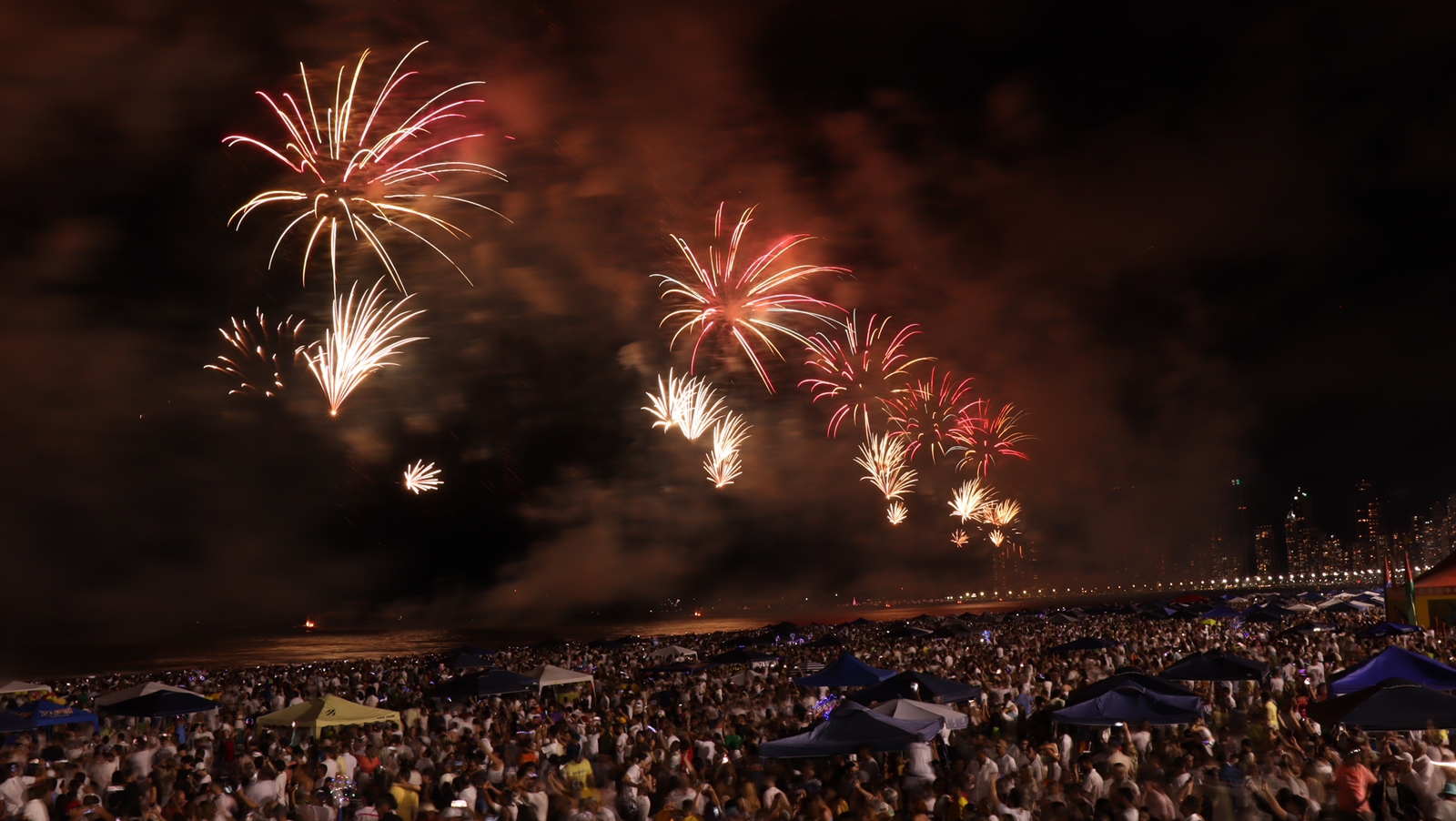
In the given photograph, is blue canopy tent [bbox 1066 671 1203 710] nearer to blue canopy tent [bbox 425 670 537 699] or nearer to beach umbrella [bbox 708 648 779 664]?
blue canopy tent [bbox 425 670 537 699]

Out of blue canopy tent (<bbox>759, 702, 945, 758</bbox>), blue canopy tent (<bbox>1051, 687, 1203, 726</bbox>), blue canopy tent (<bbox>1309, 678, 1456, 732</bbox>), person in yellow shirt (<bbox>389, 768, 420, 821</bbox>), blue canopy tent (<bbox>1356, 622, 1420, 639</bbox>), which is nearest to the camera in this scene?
person in yellow shirt (<bbox>389, 768, 420, 821</bbox>)

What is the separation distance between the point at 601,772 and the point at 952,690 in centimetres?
641

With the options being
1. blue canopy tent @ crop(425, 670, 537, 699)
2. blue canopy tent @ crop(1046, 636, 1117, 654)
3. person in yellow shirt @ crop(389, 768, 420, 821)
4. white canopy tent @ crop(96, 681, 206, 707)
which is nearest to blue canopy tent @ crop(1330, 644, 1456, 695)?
blue canopy tent @ crop(1046, 636, 1117, 654)

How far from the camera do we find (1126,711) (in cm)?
1295

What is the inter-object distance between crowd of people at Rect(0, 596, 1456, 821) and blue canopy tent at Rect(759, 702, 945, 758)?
0.77 feet

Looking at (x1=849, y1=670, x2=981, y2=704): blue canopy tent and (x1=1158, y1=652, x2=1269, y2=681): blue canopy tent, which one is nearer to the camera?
(x1=849, y1=670, x2=981, y2=704): blue canopy tent

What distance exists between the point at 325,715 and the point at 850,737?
30.4 feet

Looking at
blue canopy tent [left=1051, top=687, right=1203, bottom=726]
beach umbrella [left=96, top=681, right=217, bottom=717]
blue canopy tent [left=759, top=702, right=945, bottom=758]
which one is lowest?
beach umbrella [left=96, top=681, right=217, bottom=717]

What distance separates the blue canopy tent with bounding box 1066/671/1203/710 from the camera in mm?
13391

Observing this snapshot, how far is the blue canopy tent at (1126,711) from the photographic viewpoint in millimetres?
12852

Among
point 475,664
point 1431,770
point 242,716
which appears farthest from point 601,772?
point 475,664

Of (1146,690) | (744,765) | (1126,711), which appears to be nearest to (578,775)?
(744,765)

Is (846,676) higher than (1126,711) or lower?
lower

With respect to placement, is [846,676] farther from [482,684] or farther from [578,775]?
[578,775]
